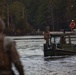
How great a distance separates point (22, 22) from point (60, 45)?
74179mm

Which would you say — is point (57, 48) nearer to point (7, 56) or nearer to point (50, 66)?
point (50, 66)

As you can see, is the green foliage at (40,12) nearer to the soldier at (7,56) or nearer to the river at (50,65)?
the river at (50,65)

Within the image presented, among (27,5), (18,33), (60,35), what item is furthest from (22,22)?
(60,35)

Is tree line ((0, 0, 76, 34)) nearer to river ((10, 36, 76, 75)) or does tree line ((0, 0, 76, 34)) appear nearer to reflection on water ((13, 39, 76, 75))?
river ((10, 36, 76, 75))

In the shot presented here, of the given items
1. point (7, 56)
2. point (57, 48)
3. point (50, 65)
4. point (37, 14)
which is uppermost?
point (7, 56)

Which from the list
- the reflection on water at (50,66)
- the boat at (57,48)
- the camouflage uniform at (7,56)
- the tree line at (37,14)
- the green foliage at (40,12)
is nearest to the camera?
the camouflage uniform at (7,56)

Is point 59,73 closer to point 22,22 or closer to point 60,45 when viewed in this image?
point 60,45

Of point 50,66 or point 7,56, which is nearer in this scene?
point 7,56

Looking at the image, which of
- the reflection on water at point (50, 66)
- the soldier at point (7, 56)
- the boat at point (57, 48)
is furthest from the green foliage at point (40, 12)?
the soldier at point (7, 56)

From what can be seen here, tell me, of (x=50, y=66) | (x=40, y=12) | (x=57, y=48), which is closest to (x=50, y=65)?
(x=50, y=66)

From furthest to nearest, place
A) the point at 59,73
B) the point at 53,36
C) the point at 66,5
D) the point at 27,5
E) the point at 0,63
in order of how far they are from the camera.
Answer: the point at 27,5
the point at 66,5
the point at 53,36
the point at 59,73
the point at 0,63

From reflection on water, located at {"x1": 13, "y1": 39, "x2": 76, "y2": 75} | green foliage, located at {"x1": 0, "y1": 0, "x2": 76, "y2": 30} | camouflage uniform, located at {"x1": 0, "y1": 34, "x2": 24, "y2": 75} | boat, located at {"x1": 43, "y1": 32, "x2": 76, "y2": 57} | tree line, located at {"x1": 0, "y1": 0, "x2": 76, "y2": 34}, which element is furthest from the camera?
green foliage, located at {"x1": 0, "y1": 0, "x2": 76, "y2": 30}

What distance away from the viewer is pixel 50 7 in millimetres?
125000

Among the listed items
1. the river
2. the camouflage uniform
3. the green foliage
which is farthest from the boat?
the green foliage
